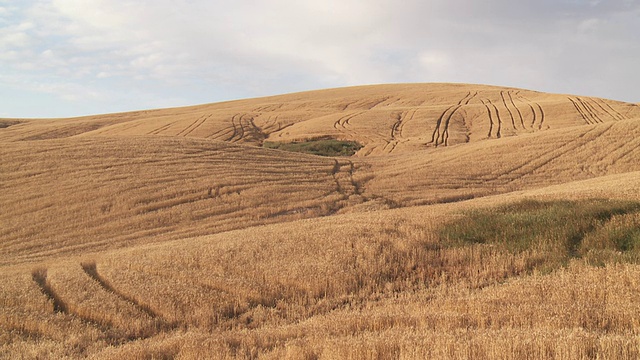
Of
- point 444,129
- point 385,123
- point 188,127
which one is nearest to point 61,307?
point 444,129

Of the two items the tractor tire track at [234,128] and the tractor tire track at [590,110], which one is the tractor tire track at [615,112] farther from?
the tractor tire track at [234,128]

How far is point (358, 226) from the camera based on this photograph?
1383cm

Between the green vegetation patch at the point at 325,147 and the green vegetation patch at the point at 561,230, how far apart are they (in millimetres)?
33082

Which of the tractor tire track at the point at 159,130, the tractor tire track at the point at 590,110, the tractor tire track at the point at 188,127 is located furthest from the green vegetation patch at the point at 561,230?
the tractor tire track at the point at 159,130

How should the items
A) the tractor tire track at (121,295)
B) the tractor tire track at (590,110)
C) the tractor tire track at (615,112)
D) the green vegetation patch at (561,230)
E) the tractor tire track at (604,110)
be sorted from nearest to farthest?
the tractor tire track at (121,295) → the green vegetation patch at (561,230) → the tractor tire track at (590,110) → the tractor tire track at (615,112) → the tractor tire track at (604,110)

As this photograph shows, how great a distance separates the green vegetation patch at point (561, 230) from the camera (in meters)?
10.2

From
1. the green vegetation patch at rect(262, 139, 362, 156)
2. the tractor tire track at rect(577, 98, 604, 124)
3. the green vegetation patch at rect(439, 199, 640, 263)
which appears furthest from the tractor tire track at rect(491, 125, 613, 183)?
the green vegetation patch at rect(262, 139, 362, 156)

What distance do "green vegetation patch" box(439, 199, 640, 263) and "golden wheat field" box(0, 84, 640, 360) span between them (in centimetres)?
5

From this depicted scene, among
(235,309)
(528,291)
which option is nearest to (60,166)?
(235,309)

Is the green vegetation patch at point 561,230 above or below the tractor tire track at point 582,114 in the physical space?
below

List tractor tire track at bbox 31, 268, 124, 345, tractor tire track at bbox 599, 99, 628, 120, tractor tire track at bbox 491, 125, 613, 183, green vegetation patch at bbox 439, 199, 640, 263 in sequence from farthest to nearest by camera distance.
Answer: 1. tractor tire track at bbox 599, 99, 628, 120
2. tractor tire track at bbox 491, 125, 613, 183
3. green vegetation patch at bbox 439, 199, 640, 263
4. tractor tire track at bbox 31, 268, 124, 345

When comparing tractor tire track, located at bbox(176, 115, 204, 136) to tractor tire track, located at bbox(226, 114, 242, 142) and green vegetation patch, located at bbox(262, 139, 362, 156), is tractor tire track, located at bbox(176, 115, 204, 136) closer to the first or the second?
tractor tire track, located at bbox(226, 114, 242, 142)

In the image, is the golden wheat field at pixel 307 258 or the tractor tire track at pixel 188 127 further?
the tractor tire track at pixel 188 127

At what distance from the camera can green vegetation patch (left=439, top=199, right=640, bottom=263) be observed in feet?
33.6
